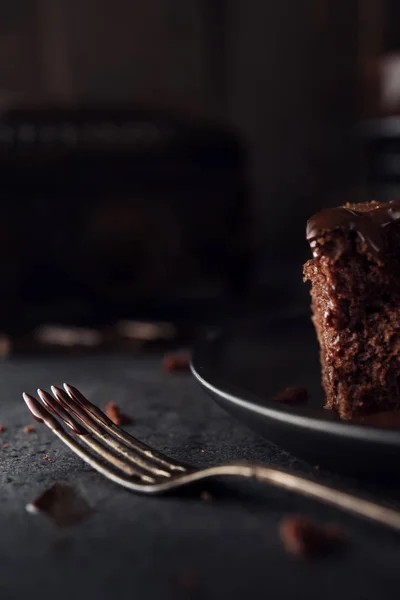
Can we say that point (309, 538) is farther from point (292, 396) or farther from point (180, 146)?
point (180, 146)

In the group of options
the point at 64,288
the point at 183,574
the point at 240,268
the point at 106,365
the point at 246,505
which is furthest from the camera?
the point at 240,268

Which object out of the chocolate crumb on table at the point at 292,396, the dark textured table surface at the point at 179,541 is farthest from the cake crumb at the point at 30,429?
the chocolate crumb on table at the point at 292,396

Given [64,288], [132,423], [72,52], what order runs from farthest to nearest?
[72,52], [64,288], [132,423]

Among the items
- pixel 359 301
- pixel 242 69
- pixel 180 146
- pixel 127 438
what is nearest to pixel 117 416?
pixel 127 438

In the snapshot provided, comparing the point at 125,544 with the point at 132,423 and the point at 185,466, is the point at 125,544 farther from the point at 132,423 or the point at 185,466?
the point at 132,423

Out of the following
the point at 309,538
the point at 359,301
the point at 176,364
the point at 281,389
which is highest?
the point at 359,301

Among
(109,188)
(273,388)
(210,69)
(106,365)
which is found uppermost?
(210,69)

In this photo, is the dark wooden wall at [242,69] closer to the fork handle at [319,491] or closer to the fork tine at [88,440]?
the fork tine at [88,440]

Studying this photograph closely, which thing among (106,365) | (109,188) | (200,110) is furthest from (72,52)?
(106,365)
